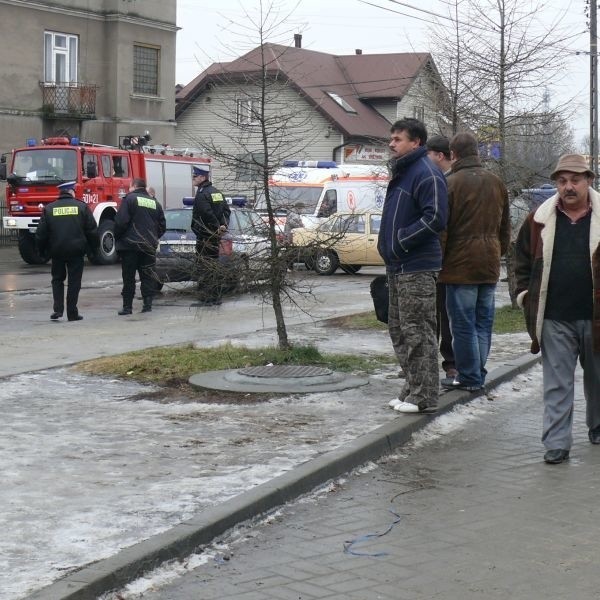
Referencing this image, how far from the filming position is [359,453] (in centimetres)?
703

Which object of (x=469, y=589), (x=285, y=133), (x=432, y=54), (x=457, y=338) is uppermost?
(x=432, y=54)

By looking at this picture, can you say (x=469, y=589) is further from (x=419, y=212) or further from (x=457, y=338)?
(x=457, y=338)

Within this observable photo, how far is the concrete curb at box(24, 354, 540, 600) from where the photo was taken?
4.68 metres

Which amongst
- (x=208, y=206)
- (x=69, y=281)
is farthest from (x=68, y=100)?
(x=69, y=281)

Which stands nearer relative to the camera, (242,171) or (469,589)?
(469,589)

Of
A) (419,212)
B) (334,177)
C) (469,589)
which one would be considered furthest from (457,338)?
(334,177)

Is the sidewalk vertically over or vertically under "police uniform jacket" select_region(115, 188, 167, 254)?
under

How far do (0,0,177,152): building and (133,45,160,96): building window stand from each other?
33 millimetres

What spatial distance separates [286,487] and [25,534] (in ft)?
4.78

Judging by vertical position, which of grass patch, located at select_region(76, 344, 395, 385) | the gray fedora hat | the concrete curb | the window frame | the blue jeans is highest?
the window frame

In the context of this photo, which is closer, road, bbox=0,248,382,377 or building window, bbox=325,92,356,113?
road, bbox=0,248,382,377

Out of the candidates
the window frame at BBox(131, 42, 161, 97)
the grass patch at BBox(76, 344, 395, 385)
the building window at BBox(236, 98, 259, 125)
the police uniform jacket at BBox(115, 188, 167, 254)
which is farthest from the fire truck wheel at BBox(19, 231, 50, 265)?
the building window at BBox(236, 98, 259, 125)

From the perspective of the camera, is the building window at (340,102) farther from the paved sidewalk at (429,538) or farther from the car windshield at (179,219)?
the paved sidewalk at (429,538)

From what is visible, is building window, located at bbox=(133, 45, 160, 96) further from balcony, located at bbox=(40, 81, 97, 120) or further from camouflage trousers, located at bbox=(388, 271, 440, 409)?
camouflage trousers, located at bbox=(388, 271, 440, 409)
